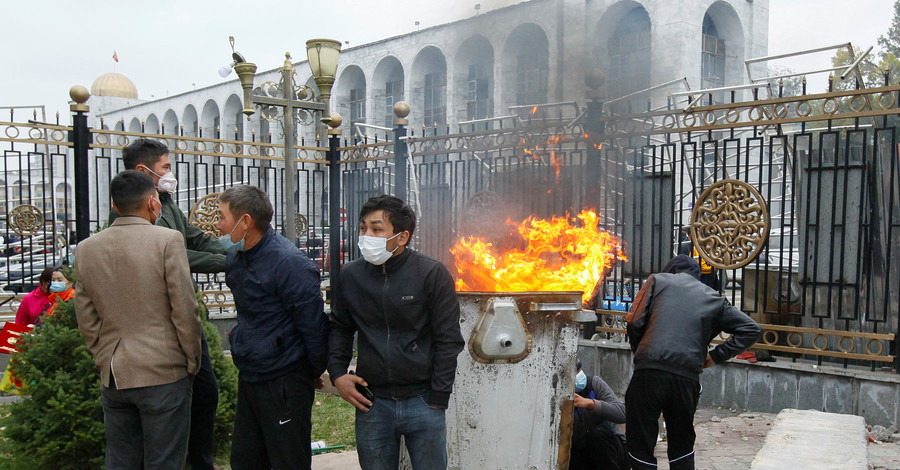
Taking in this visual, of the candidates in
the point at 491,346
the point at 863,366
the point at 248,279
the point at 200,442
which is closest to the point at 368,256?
the point at 248,279

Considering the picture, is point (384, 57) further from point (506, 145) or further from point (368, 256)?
point (368, 256)

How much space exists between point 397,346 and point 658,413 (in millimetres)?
2009

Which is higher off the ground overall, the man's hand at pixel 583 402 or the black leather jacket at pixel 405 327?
the black leather jacket at pixel 405 327

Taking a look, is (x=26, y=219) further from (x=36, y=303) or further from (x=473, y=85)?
(x=473, y=85)

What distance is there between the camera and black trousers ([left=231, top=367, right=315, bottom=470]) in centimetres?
357

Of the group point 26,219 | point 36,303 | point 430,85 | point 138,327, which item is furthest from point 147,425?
point 430,85

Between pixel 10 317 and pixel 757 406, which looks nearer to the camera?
pixel 757 406

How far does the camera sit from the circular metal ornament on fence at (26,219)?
867 centimetres

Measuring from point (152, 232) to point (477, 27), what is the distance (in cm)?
682

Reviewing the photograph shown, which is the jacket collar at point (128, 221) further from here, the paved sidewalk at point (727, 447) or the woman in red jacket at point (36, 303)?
the woman in red jacket at point (36, 303)

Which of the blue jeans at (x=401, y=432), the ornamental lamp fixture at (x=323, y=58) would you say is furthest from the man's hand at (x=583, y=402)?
the ornamental lamp fixture at (x=323, y=58)

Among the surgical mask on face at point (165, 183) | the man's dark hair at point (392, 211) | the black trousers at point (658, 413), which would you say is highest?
the surgical mask on face at point (165, 183)

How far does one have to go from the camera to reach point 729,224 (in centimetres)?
695

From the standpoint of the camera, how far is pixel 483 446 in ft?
13.3
